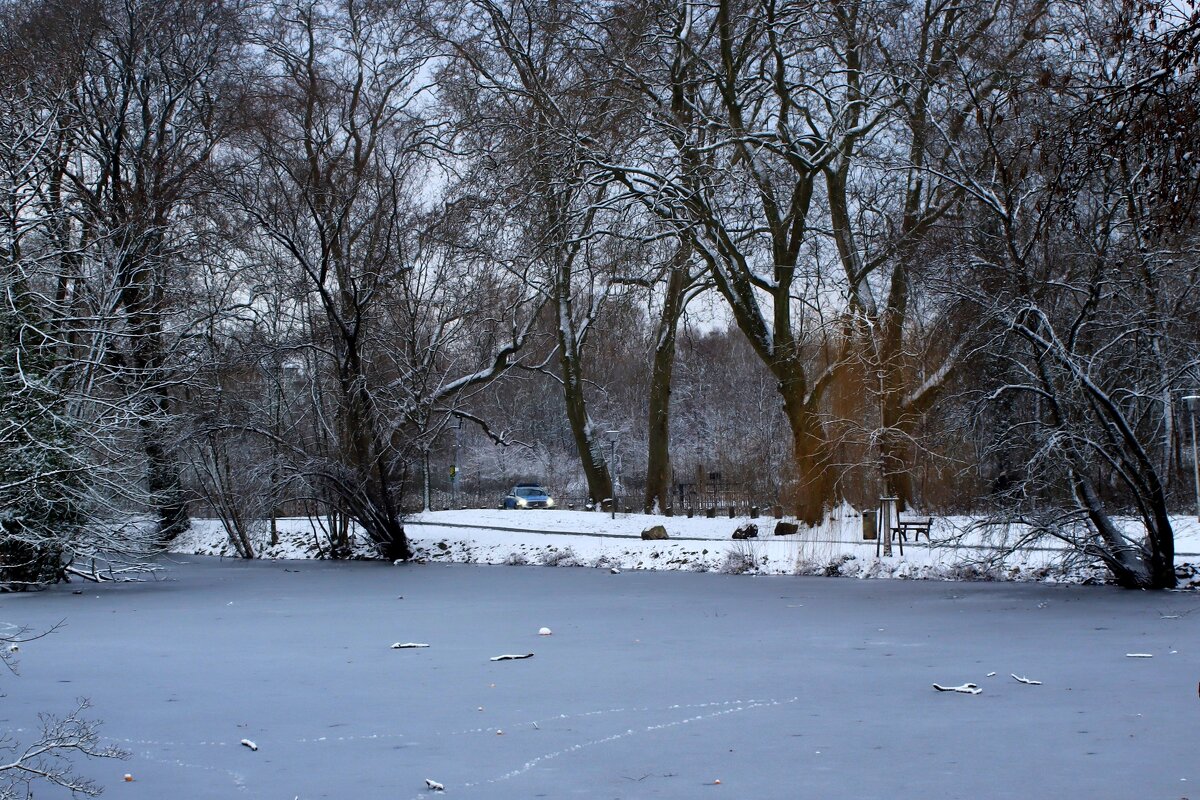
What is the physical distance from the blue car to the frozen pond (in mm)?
34324

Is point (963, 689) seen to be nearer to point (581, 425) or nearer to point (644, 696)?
point (644, 696)

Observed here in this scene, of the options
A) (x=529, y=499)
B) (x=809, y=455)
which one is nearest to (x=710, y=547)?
(x=809, y=455)

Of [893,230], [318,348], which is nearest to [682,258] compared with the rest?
[893,230]

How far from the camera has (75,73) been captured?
84.2ft

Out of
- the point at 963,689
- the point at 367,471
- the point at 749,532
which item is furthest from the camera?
the point at 367,471

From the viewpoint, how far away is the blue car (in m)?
50.5

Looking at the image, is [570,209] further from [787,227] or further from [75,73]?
[75,73]

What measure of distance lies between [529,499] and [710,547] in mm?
29995

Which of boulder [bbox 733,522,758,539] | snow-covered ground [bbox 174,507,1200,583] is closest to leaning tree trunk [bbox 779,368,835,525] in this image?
Result: snow-covered ground [bbox 174,507,1200,583]

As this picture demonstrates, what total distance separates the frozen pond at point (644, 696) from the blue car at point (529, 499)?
3432cm

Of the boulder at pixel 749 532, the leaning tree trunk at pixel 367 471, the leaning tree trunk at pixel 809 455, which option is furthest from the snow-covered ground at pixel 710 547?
the leaning tree trunk at pixel 367 471

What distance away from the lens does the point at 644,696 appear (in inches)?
344

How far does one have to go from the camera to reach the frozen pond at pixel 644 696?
6.41 metres

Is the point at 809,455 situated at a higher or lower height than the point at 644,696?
higher
